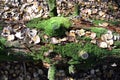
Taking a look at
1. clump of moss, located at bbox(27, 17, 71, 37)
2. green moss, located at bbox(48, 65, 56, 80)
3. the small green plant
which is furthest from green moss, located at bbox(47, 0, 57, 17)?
green moss, located at bbox(48, 65, 56, 80)

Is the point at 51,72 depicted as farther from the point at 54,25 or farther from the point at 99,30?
the point at 99,30

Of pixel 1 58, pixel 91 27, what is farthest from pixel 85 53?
pixel 1 58

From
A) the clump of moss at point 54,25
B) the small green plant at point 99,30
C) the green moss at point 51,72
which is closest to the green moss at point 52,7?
the clump of moss at point 54,25

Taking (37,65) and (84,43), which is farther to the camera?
(37,65)

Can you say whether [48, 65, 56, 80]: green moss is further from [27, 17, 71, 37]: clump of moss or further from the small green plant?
the small green plant

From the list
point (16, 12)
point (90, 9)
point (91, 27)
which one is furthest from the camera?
point (90, 9)

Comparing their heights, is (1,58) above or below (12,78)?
above

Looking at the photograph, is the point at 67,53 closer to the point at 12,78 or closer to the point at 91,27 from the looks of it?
the point at 91,27

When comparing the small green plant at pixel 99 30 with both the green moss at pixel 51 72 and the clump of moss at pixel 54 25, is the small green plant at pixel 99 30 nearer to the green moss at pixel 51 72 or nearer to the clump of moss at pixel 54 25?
the clump of moss at pixel 54 25

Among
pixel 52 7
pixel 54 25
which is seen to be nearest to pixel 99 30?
pixel 54 25
